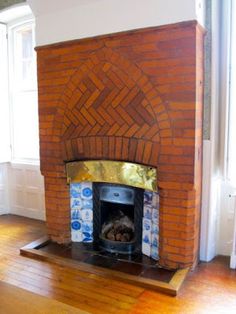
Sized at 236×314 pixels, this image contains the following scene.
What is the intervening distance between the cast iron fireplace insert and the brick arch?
367 mm

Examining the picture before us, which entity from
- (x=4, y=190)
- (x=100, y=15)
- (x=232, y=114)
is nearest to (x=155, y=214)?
(x=232, y=114)

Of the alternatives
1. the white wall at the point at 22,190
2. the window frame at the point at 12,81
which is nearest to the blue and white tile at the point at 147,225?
the white wall at the point at 22,190

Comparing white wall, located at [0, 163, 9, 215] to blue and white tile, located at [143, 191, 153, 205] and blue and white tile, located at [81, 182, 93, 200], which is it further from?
blue and white tile, located at [143, 191, 153, 205]

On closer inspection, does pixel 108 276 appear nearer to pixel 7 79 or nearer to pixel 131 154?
pixel 131 154

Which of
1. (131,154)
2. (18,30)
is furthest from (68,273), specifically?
(18,30)

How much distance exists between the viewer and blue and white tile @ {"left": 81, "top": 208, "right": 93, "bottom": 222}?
323cm

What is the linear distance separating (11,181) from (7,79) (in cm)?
138

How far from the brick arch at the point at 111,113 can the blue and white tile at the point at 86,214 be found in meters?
0.56

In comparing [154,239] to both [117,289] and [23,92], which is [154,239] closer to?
[117,289]

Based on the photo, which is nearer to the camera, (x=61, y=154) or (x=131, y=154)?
(x=131, y=154)

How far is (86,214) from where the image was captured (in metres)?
3.24

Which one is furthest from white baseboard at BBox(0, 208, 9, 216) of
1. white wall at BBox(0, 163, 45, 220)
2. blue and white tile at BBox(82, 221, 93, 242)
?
blue and white tile at BBox(82, 221, 93, 242)

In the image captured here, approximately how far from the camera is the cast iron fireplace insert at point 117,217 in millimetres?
2963

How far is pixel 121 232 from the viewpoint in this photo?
3.10 m
